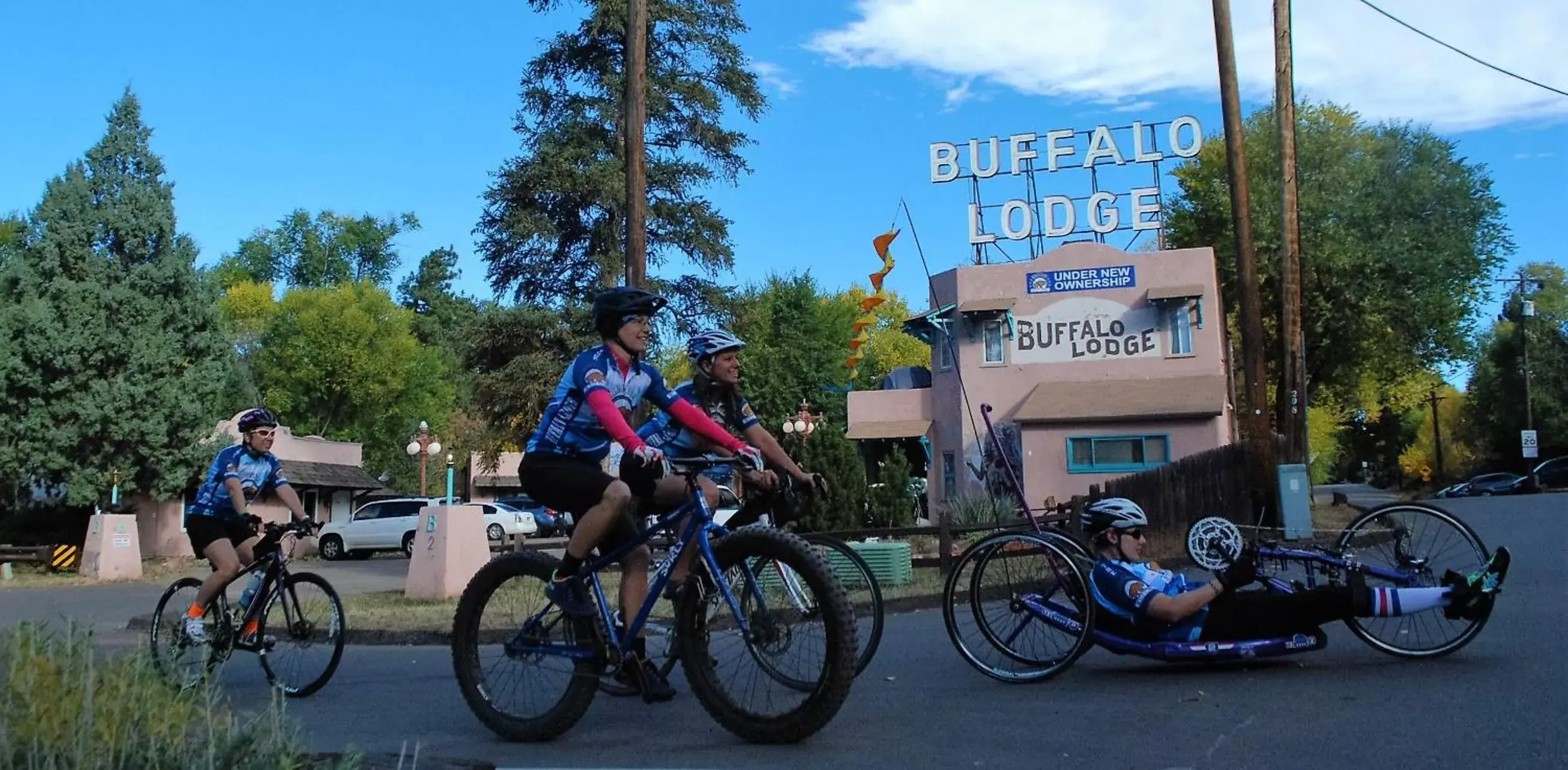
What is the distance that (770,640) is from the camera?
16.7ft

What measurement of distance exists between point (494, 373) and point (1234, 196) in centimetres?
2196

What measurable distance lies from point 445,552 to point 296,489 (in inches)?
1269

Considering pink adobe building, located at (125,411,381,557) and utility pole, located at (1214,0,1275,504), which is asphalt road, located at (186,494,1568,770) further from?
pink adobe building, located at (125,411,381,557)

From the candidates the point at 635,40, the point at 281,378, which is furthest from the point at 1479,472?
the point at 635,40

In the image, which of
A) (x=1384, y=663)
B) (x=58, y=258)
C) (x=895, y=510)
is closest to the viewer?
(x=1384, y=663)

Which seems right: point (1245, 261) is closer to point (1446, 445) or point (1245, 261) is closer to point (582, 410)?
point (582, 410)

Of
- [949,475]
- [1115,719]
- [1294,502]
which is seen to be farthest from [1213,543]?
[949,475]

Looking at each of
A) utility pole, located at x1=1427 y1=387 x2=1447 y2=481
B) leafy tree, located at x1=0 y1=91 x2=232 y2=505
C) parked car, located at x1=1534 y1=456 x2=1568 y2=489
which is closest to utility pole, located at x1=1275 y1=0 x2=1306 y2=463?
leafy tree, located at x1=0 y1=91 x2=232 y2=505

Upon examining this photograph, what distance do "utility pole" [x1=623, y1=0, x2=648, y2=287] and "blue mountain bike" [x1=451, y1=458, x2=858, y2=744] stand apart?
31.2 feet

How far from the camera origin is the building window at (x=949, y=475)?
121ft

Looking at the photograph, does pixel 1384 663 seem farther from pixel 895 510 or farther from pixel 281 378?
pixel 281 378

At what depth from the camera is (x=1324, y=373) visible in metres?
44.9

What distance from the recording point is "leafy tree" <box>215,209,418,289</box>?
75062 mm

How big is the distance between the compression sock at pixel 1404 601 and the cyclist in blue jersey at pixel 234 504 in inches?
237
